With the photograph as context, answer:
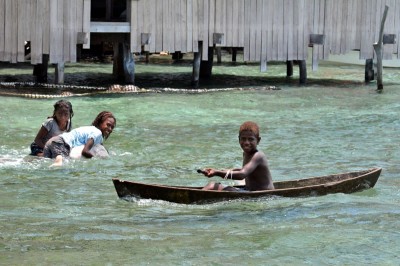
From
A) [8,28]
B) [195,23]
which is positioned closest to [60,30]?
[8,28]

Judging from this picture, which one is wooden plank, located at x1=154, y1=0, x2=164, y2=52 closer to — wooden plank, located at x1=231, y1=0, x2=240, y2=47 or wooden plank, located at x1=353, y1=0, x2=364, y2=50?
wooden plank, located at x1=231, y1=0, x2=240, y2=47

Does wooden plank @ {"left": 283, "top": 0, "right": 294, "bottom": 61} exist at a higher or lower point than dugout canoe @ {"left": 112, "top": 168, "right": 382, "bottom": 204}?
higher

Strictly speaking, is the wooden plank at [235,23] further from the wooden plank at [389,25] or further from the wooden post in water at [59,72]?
the wooden plank at [389,25]

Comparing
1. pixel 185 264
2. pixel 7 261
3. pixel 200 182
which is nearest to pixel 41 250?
pixel 7 261

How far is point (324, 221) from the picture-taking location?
35.8 feet

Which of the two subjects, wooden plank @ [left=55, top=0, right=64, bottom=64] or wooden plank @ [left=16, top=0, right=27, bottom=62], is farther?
wooden plank @ [left=55, top=0, right=64, bottom=64]

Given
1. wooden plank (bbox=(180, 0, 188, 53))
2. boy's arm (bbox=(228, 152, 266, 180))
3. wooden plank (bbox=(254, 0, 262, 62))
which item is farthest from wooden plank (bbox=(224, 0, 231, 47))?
boy's arm (bbox=(228, 152, 266, 180))

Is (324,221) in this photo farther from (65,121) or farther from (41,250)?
(65,121)

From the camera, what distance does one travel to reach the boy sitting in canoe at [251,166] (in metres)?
11.2

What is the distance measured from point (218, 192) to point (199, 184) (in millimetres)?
2478

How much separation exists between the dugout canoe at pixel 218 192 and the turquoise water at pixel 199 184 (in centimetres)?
13

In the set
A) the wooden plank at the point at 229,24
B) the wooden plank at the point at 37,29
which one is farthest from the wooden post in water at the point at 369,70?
the wooden plank at the point at 37,29

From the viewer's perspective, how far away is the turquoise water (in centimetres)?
955

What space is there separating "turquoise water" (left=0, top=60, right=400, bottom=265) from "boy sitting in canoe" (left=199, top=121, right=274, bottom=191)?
29cm
